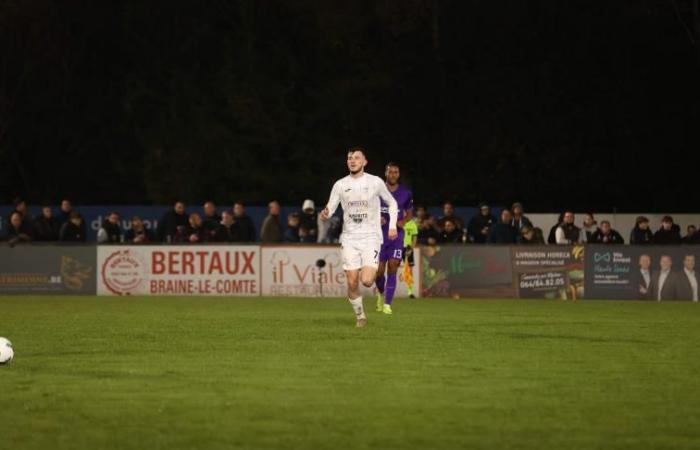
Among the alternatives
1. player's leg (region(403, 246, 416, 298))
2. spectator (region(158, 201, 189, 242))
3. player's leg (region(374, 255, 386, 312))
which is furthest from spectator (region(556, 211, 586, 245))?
player's leg (region(374, 255, 386, 312))

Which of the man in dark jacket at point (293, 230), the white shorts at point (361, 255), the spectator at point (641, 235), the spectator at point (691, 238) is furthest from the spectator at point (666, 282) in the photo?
the white shorts at point (361, 255)

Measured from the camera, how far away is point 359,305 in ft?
59.8

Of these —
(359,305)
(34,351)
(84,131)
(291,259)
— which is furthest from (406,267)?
(84,131)

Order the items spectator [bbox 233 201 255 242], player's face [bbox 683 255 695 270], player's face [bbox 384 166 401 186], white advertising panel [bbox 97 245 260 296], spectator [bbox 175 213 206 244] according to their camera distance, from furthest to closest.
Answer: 1. spectator [bbox 175 213 206 244]
2. spectator [bbox 233 201 255 242]
3. white advertising panel [bbox 97 245 260 296]
4. player's face [bbox 683 255 695 270]
5. player's face [bbox 384 166 401 186]

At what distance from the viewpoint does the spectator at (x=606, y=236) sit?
31359mm

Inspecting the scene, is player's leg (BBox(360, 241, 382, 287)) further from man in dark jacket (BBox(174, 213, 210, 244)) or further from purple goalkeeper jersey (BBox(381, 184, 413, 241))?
man in dark jacket (BBox(174, 213, 210, 244))

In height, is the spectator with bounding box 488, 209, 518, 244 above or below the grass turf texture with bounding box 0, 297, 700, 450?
above

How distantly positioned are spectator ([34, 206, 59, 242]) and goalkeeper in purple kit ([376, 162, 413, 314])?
41.6 ft

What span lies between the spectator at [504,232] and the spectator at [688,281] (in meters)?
3.94

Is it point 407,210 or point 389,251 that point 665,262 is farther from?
point 389,251

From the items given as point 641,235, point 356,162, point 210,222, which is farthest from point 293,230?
point 356,162

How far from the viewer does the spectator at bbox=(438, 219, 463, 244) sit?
103ft

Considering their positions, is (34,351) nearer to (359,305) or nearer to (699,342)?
(359,305)

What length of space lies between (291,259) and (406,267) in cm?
341
